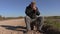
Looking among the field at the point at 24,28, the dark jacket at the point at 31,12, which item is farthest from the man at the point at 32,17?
the field at the point at 24,28

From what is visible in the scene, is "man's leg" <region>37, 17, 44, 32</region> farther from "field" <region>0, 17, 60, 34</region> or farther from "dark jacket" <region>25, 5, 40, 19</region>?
"field" <region>0, 17, 60, 34</region>

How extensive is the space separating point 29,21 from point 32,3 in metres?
0.77

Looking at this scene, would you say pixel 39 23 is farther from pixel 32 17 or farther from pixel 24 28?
pixel 24 28

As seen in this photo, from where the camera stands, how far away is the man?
916cm

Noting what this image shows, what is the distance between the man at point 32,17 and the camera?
916 centimetres

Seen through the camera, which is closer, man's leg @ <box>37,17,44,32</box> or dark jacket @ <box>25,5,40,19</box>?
man's leg @ <box>37,17,44,32</box>

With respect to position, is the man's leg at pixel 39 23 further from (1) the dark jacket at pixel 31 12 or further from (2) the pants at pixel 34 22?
(1) the dark jacket at pixel 31 12

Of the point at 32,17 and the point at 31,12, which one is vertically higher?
the point at 31,12

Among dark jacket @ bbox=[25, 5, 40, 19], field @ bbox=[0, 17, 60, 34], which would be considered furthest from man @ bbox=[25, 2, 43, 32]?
field @ bbox=[0, 17, 60, 34]

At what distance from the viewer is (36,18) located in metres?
9.44

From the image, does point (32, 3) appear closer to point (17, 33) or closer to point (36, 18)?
point (36, 18)

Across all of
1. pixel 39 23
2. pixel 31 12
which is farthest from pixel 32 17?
pixel 39 23

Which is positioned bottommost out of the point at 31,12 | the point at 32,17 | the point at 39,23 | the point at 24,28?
the point at 24,28

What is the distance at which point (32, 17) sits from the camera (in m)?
9.38
